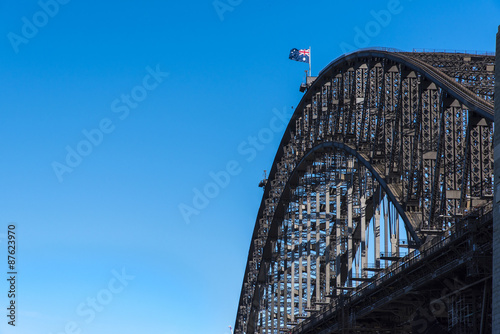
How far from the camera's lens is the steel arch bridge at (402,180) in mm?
55875

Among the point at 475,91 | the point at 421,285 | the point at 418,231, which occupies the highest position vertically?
the point at 475,91

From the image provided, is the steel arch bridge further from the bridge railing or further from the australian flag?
the australian flag

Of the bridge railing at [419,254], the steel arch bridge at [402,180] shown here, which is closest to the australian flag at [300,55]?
the steel arch bridge at [402,180]

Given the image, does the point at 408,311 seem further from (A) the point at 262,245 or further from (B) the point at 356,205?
(A) the point at 262,245

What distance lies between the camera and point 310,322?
298ft

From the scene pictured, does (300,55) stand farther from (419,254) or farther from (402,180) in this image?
(419,254)

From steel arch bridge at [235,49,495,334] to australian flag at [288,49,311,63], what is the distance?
473 centimetres

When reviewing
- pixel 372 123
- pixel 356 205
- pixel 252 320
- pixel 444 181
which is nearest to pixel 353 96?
pixel 372 123

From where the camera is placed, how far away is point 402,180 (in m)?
73.0

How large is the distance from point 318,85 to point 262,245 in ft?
112

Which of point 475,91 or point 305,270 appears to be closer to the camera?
point 475,91

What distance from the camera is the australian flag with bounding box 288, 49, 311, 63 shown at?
344 feet

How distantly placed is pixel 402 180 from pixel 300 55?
35349 mm

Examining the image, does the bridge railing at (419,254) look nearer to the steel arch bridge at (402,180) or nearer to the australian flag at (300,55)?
Result: the steel arch bridge at (402,180)
